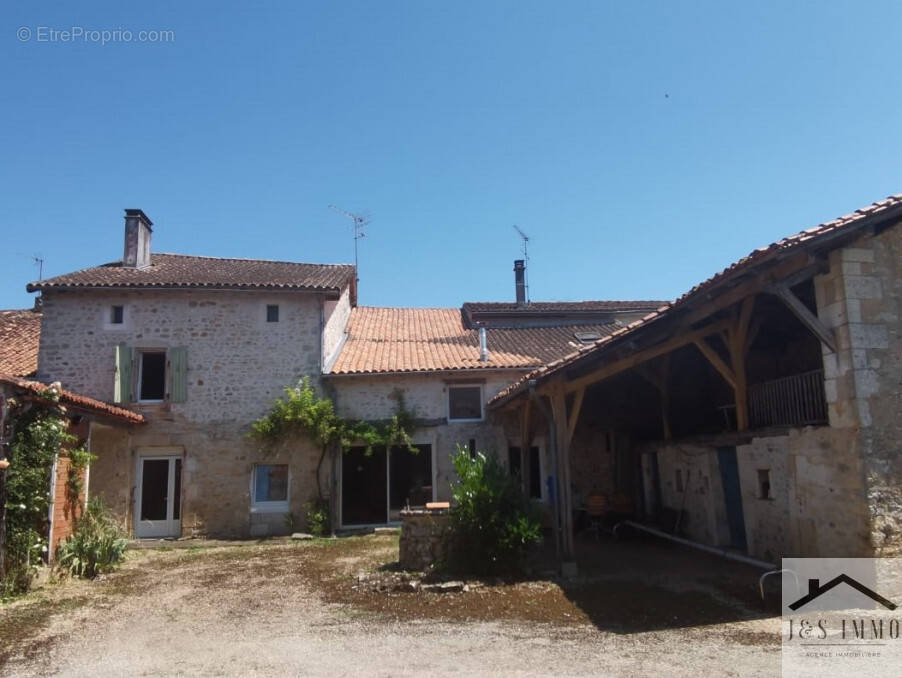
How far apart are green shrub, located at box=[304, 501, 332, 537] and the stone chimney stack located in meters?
10.3

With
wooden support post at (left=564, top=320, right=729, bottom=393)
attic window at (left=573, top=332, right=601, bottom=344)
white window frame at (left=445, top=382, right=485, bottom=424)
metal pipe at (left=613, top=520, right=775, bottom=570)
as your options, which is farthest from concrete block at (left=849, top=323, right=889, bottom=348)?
attic window at (left=573, top=332, right=601, bottom=344)

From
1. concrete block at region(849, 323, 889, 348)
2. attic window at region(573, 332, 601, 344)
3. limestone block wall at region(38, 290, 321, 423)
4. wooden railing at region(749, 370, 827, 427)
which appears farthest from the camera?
attic window at region(573, 332, 601, 344)

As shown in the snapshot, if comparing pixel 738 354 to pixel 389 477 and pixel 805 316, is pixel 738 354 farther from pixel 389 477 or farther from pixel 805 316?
pixel 389 477

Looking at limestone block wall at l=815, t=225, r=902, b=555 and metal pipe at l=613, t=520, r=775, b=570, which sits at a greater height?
limestone block wall at l=815, t=225, r=902, b=555

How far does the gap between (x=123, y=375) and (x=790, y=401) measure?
1288 centimetres

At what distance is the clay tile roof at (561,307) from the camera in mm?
19750

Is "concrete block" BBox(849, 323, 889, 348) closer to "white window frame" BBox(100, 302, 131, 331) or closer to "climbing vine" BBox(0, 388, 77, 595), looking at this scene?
"climbing vine" BBox(0, 388, 77, 595)

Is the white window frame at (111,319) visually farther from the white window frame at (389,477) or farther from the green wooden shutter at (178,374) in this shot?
the white window frame at (389,477)

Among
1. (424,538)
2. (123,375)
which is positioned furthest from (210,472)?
(424,538)

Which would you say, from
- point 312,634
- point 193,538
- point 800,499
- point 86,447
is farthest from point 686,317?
point 193,538

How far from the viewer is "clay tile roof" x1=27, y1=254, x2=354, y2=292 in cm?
1377

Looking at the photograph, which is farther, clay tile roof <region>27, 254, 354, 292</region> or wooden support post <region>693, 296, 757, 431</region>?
clay tile roof <region>27, 254, 354, 292</region>

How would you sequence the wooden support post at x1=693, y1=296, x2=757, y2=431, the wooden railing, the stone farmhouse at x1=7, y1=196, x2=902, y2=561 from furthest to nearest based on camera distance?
1. the stone farmhouse at x1=7, y1=196, x2=902, y2=561
2. the wooden support post at x1=693, y1=296, x2=757, y2=431
3. the wooden railing

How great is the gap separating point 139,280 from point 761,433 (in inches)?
507
